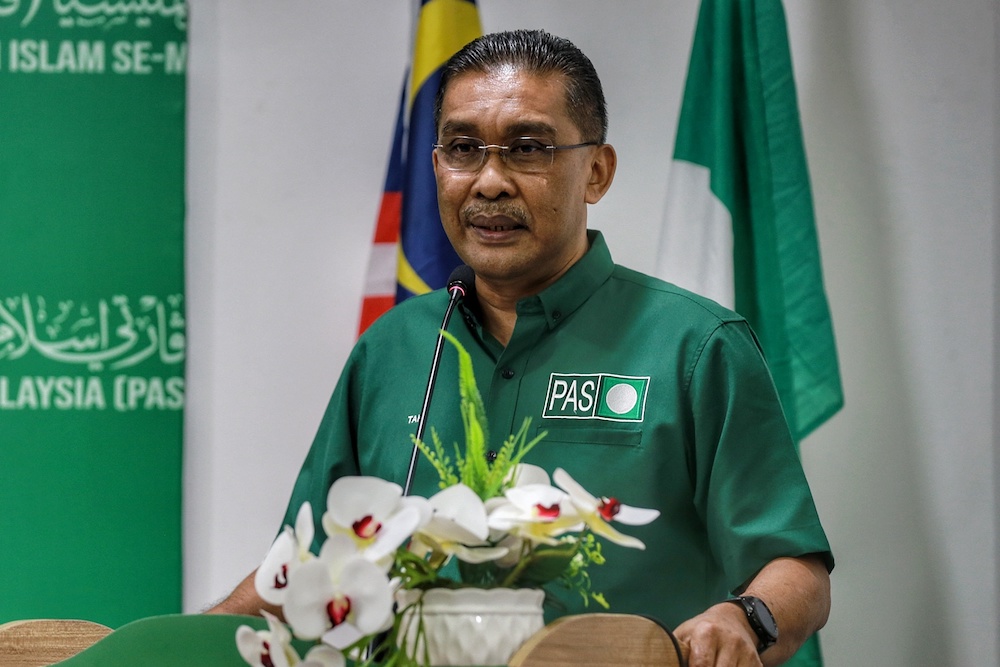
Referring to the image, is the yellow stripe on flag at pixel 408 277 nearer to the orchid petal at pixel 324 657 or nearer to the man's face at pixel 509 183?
the man's face at pixel 509 183

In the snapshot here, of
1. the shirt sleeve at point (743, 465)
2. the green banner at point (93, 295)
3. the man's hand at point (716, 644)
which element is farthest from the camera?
the green banner at point (93, 295)

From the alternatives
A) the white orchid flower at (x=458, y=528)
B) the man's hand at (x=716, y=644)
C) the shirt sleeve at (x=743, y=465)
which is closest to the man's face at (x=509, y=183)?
the shirt sleeve at (x=743, y=465)

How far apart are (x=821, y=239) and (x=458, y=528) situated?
2.12 m

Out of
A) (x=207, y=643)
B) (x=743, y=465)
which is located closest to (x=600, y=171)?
(x=743, y=465)

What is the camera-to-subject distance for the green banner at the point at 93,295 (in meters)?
2.86

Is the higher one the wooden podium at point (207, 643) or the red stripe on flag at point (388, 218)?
the red stripe on flag at point (388, 218)

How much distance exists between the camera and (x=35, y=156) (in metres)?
2.92

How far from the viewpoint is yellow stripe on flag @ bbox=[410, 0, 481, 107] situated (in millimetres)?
2727

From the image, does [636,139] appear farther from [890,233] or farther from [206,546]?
[206,546]

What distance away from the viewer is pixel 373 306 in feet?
9.32

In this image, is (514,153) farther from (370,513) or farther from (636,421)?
(370,513)

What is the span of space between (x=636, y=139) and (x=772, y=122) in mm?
373

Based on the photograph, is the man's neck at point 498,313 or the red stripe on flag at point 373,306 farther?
the red stripe on flag at point 373,306

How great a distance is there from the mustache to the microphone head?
92 millimetres
